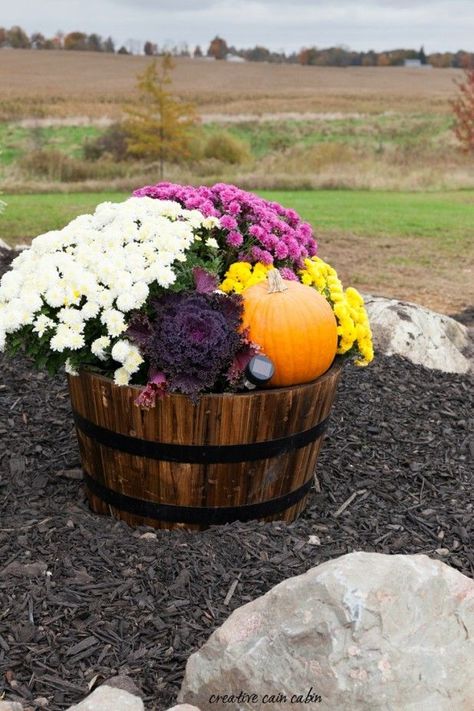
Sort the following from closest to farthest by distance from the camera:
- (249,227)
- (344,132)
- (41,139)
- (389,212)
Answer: (249,227)
(389,212)
(41,139)
(344,132)

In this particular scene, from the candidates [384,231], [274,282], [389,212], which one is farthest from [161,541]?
[389,212]

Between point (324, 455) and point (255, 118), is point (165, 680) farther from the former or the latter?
point (255, 118)

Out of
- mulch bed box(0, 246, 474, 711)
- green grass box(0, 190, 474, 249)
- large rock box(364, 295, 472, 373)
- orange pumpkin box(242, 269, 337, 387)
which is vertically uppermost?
orange pumpkin box(242, 269, 337, 387)

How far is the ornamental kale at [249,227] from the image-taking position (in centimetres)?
414

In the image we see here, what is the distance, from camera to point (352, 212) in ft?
57.4

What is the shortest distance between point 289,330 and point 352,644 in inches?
64.1

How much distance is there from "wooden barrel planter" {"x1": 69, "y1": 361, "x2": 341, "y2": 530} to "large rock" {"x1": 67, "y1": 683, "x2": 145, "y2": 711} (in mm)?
1332

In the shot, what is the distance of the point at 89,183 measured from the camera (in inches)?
920

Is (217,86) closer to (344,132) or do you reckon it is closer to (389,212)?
(344,132)

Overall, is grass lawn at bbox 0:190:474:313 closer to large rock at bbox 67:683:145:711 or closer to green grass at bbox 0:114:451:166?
large rock at bbox 67:683:145:711

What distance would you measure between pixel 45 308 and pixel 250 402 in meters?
1.05

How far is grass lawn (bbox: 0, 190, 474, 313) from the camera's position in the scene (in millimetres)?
10659

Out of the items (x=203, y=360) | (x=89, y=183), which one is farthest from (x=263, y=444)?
(x=89, y=183)

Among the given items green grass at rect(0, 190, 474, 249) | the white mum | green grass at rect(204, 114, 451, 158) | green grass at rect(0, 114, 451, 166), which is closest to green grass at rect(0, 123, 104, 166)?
green grass at rect(0, 114, 451, 166)
